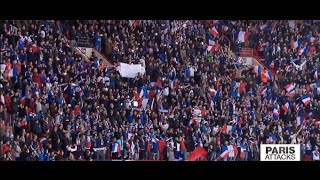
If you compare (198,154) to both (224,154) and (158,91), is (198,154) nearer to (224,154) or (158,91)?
(224,154)

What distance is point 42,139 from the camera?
67.5 feet

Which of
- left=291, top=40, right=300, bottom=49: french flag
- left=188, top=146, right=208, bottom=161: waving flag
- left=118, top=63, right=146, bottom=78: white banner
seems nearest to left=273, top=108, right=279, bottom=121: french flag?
left=291, top=40, right=300, bottom=49: french flag

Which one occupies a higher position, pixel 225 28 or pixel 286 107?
pixel 225 28

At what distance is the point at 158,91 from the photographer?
21.5 meters

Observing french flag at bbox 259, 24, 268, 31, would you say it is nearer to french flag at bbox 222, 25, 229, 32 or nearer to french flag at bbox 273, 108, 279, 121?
french flag at bbox 222, 25, 229, 32

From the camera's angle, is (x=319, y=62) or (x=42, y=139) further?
(x=319, y=62)

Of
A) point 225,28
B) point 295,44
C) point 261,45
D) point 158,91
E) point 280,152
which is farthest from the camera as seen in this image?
point 295,44

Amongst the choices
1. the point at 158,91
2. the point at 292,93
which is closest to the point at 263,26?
the point at 292,93

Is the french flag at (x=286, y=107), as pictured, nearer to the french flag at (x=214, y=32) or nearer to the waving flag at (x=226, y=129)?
the waving flag at (x=226, y=129)

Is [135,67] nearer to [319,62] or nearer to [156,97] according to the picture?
[156,97]

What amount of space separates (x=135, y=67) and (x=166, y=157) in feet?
7.40

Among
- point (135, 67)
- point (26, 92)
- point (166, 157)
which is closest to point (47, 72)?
point (26, 92)

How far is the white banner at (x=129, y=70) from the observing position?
21312 millimetres

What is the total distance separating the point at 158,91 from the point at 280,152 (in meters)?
3.20
